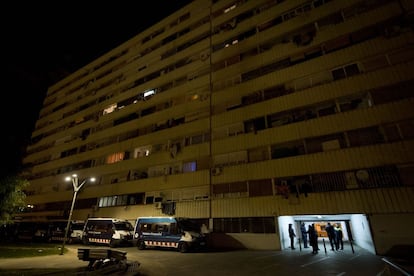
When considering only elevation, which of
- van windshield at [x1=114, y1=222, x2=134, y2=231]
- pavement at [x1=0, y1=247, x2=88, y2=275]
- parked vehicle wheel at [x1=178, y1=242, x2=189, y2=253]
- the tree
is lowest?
pavement at [x1=0, y1=247, x2=88, y2=275]

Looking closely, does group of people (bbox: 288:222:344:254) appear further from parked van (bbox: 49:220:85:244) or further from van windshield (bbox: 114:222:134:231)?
parked van (bbox: 49:220:85:244)

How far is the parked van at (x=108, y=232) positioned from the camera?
18734 mm

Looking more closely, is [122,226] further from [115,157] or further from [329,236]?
[329,236]

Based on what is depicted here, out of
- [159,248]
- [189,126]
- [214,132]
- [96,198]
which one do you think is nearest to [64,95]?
[96,198]

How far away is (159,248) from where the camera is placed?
1725 cm

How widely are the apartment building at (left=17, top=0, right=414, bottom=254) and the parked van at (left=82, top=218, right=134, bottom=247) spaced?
3.67 meters

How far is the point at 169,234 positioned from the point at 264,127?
1115 cm

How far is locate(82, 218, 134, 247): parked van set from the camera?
18.7 m

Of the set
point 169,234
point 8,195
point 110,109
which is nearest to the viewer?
point 169,234

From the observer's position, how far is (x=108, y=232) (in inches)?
757

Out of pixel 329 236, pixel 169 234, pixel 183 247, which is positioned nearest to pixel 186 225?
pixel 169 234

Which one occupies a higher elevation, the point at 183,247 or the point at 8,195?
the point at 8,195

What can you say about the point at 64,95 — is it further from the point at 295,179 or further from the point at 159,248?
the point at 295,179

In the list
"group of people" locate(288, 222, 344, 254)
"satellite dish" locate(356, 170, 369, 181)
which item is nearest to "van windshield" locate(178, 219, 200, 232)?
"group of people" locate(288, 222, 344, 254)
